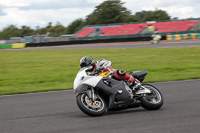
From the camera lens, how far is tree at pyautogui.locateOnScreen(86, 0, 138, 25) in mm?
85375

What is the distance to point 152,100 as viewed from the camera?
243 inches

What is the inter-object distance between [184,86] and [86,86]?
457 cm

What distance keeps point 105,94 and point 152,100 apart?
1.11 meters

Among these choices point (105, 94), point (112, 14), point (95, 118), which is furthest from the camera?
point (112, 14)

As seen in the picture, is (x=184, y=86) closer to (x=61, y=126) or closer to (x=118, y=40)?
(x=61, y=126)

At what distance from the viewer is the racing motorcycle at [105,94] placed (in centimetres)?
544

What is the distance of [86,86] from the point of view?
18.1ft

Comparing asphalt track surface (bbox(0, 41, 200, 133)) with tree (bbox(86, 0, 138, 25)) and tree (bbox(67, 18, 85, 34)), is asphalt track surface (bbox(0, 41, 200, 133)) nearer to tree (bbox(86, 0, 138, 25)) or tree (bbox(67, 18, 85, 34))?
tree (bbox(86, 0, 138, 25))

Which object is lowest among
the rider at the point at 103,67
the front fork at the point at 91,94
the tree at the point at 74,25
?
the tree at the point at 74,25

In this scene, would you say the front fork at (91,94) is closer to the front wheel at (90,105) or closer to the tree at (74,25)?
the front wheel at (90,105)

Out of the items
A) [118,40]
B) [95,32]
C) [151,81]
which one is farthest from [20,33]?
[151,81]

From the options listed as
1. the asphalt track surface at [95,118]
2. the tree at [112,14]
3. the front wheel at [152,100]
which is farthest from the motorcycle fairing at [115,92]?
the tree at [112,14]

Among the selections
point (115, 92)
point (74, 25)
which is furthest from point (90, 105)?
point (74, 25)

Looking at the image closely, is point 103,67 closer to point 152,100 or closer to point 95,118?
point 95,118
